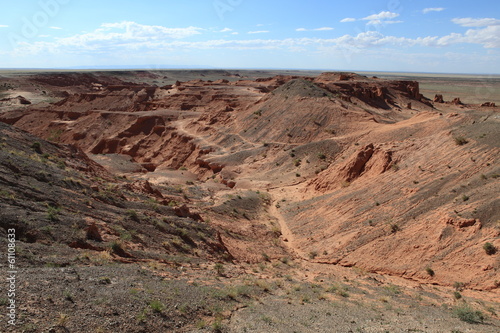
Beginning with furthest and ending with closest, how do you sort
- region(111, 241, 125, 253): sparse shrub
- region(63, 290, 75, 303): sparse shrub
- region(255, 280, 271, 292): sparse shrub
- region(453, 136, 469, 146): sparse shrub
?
region(453, 136, 469, 146): sparse shrub < region(111, 241, 125, 253): sparse shrub < region(255, 280, 271, 292): sparse shrub < region(63, 290, 75, 303): sparse shrub

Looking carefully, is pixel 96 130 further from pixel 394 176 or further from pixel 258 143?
pixel 394 176

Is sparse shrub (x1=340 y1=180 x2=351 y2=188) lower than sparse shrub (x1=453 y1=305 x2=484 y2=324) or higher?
higher

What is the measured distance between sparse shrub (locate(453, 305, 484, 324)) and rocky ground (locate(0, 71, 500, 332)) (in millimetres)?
50

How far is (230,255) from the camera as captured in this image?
631 inches

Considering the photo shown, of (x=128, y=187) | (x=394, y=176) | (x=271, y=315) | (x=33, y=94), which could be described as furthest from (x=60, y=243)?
(x=33, y=94)

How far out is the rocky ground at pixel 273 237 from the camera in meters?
9.12

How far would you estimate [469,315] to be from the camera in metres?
10.4

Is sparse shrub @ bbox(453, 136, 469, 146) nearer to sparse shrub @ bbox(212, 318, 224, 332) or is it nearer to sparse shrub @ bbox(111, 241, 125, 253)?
sparse shrub @ bbox(212, 318, 224, 332)

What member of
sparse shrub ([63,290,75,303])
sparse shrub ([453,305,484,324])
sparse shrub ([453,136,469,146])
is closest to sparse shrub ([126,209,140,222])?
sparse shrub ([63,290,75,303])

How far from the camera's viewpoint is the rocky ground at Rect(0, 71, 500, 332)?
9125 mm

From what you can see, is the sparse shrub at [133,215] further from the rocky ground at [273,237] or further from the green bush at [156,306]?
the green bush at [156,306]

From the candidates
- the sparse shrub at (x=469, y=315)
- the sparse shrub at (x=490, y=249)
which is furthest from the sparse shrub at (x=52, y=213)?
the sparse shrub at (x=490, y=249)

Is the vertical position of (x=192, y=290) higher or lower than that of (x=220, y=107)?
lower

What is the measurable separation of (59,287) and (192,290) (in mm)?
3403
